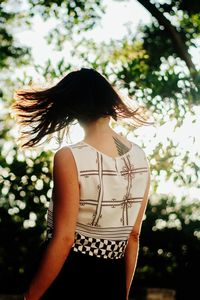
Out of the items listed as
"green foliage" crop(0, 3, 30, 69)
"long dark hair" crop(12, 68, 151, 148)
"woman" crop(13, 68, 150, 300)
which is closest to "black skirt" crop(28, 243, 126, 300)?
"woman" crop(13, 68, 150, 300)

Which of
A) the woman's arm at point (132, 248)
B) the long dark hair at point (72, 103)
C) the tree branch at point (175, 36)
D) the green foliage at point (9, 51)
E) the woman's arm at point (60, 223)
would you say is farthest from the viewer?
the green foliage at point (9, 51)

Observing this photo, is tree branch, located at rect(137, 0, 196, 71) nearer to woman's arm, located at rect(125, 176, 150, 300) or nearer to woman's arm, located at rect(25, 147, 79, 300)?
woman's arm, located at rect(125, 176, 150, 300)

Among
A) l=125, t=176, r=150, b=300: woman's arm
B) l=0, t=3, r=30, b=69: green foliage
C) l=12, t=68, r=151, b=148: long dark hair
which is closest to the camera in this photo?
l=12, t=68, r=151, b=148: long dark hair

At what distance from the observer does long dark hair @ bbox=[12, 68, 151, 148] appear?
8.16ft

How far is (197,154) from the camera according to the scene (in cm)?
723

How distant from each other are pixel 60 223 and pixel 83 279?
0.27 metres

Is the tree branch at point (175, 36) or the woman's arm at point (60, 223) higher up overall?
the tree branch at point (175, 36)

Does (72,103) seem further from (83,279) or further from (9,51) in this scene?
(9,51)

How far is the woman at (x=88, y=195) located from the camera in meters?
2.29

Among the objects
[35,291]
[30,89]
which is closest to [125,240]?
[35,291]

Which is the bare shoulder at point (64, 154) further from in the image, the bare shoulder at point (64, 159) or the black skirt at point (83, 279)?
the black skirt at point (83, 279)

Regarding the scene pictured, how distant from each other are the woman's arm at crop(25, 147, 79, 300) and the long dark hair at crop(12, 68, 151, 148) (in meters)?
0.26

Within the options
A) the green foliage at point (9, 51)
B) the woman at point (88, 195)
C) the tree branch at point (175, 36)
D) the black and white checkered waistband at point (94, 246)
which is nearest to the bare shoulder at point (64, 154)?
the woman at point (88, 195)

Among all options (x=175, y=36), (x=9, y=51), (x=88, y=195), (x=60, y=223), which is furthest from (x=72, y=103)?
(x=9, y=51)
